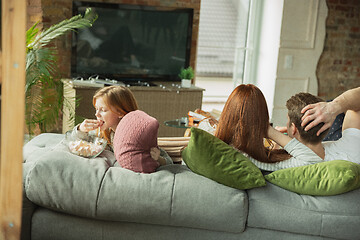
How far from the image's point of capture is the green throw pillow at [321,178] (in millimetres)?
2156

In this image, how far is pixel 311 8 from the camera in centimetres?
555

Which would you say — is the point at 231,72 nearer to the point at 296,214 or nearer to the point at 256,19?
the point at 256,19

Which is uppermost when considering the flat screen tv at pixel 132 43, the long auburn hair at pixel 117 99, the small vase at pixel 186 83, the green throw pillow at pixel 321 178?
the flat screen tv at pixel 132 43

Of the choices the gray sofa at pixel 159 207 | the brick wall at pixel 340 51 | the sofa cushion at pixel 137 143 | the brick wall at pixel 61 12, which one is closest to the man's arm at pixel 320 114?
the gray sofa at pixel 159 207

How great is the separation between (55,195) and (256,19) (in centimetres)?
428

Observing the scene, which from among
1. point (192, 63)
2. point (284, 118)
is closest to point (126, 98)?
point (192, 63)

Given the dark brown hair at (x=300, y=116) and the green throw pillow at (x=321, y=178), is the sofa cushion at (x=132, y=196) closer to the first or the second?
the green throw pillow at (x=321, y=178)

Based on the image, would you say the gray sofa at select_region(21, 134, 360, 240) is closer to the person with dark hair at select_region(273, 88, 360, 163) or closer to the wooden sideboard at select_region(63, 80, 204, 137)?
the person with dark hair at select_region(273, 88, 360, 163)

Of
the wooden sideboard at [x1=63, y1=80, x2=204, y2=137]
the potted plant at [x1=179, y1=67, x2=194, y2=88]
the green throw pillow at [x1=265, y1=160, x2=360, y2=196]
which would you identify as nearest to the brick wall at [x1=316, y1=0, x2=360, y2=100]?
the potted plant at [x1=179, y1=67, x2=194, y2=88]

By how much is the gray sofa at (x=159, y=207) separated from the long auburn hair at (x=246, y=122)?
0.68ft

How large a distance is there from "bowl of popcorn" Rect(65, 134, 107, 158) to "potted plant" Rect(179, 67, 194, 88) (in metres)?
2.89

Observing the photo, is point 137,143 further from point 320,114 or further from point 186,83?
point 186,83

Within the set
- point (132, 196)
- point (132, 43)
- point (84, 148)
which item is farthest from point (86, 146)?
point (132, 43)

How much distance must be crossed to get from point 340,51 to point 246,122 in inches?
159
